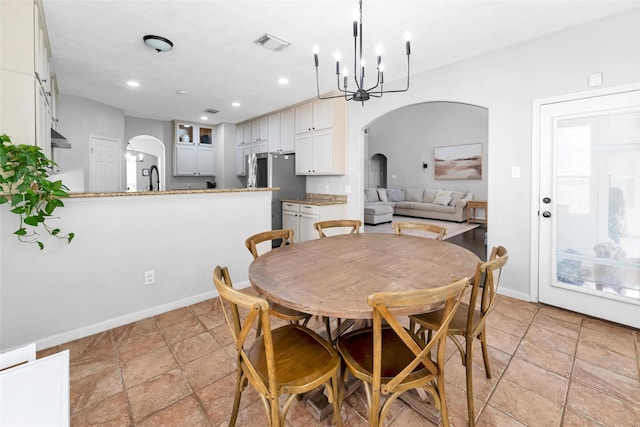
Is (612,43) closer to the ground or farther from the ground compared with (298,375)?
farther from the ground

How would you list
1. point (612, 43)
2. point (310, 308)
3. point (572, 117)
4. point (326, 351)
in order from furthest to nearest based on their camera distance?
point (572, 117) → point (612, 43) → point (326, 351) → point (310, 308)

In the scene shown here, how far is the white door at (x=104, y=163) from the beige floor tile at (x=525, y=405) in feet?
19.6

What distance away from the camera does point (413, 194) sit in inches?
368

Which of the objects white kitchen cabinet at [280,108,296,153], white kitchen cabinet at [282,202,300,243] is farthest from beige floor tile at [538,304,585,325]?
white kitchen cabinet at [280,108,296,153]

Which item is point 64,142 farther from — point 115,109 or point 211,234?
point 115,109

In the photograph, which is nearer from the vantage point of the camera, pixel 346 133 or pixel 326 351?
pixel 326 351

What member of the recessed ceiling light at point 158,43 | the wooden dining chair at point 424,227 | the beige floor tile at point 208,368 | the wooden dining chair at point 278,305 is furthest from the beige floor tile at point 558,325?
the recessed ceiling light at point 158,43

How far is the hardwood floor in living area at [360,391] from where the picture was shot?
59.7 inches

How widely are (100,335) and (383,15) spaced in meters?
3.40

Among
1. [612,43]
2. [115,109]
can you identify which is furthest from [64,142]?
[612,43]

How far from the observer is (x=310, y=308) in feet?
3.68

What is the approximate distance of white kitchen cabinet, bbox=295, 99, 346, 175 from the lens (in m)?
4.52

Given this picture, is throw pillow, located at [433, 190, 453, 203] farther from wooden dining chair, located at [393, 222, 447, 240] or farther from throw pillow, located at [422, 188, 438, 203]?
wooden dining chair, located at [393, 222, 447, 240]

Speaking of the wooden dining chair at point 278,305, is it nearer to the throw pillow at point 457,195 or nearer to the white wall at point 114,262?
the white wall at point 114,262
